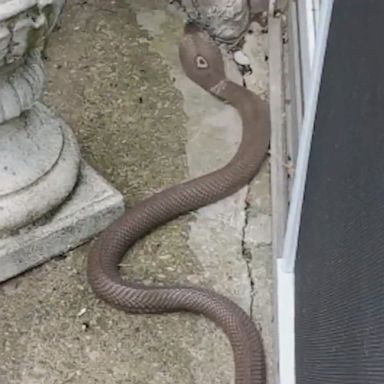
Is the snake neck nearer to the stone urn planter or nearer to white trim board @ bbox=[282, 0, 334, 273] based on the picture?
the stone urn planter

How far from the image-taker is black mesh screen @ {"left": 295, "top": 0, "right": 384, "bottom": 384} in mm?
1885

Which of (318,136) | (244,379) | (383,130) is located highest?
(383,130)

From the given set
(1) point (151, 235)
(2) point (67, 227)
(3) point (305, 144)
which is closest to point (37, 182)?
(2) point (67, 227)

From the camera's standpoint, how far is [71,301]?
3.42 m

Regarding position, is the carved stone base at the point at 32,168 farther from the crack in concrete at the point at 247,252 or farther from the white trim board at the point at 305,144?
the white trim board at the point at 305,144

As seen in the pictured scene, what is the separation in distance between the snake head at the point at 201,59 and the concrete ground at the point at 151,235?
0.04m

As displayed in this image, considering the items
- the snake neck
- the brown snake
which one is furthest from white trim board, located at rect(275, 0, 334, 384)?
the snake neck

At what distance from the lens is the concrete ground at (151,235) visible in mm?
3256

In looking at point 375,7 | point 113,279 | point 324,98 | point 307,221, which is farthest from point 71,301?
point 375,7

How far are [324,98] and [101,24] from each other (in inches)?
78.0

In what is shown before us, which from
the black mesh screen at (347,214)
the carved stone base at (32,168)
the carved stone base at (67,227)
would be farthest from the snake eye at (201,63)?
the black mesh screen at (347,214)

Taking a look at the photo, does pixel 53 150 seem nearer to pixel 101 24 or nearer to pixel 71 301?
pixel 71 301

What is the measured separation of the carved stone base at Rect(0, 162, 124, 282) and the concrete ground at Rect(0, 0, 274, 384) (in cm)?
5

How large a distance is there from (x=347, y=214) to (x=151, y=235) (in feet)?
4.86
